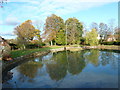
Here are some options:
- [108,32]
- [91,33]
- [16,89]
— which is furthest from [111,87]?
[108,32]

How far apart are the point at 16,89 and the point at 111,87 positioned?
4.15 metres

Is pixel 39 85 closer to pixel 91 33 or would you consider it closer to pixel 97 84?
pixel 97 84

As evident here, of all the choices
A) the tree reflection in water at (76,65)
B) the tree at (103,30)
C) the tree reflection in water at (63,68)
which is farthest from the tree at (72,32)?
the tree reflection in water at (63,68)

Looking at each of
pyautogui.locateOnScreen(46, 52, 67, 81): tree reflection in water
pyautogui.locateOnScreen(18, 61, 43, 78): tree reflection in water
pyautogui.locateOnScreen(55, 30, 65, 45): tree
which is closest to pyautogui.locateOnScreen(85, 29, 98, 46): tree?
pyautogui.locateOnScreen(55, 30, 65, 45): tree

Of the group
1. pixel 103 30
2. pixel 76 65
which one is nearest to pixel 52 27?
pixel 103 30

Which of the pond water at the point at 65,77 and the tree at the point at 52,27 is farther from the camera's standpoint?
the tree at the point at 52,27

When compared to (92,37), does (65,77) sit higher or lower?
lower

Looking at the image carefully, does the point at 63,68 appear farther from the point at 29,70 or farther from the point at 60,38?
the point at 60,38

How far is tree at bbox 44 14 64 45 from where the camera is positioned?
2853 centimetres

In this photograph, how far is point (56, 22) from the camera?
30.5 m

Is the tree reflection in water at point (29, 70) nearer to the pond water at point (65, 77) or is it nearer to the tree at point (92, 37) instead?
the pond water at point (65, 77)

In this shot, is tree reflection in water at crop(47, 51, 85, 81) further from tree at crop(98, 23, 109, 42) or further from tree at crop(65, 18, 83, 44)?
tree at crop(98, 23, 109, 42)

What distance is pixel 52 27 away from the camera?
29.8m

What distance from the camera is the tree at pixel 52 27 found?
28.5 m
